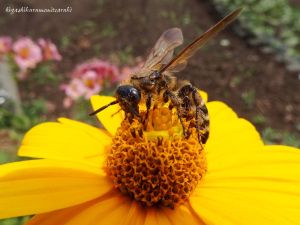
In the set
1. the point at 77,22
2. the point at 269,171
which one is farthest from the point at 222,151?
the point at 77,22

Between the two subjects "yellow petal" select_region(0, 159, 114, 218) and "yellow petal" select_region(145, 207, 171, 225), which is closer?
"yellow petal" select_region(0, 159, 114, 218)

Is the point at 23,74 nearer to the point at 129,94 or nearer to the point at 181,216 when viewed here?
the point at 129,94

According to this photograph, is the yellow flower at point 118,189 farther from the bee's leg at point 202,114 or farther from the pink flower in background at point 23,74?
the pink flower in background at point 23,74

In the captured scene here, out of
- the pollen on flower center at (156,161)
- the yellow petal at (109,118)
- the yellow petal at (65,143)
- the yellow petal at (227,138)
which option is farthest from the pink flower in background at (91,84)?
the pollen on flower center at (156,161)

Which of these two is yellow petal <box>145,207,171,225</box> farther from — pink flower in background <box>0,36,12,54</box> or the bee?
pink flower in background <box>0,36,12,54</box>

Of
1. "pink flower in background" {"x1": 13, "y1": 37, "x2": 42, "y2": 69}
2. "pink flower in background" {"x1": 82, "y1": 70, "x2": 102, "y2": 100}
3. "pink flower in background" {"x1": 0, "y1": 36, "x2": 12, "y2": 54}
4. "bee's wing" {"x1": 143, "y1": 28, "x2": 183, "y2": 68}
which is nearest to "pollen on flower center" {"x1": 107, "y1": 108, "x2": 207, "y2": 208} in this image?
"bee's wing" {"x1": 143, "y1": 28, "x2": 183, "y2": 68}

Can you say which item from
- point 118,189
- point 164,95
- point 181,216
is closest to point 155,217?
point 181,216
